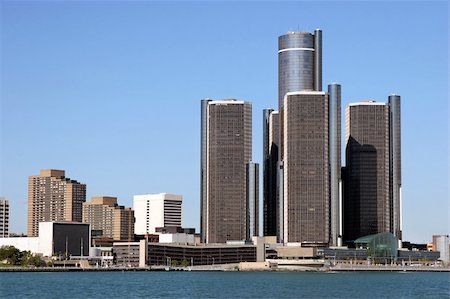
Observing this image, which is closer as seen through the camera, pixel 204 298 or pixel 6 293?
pixel 204 298

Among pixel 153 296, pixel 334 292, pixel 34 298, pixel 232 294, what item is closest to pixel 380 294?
pixel 334 292

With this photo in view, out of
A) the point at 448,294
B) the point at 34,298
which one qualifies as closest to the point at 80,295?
the point at 34,298

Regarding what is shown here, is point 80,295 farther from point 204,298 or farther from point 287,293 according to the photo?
point 287,293

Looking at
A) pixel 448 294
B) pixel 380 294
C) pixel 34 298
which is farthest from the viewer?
pixel 380 294

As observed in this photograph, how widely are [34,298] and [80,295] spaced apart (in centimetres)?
917

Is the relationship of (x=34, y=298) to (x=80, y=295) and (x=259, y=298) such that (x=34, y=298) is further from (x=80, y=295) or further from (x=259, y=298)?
(x=259, y=298)

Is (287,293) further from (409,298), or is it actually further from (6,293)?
(6,293)

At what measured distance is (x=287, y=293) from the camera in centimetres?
13738

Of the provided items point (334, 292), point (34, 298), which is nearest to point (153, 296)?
point (34, 298)

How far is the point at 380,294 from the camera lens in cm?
13888

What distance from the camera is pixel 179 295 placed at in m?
133

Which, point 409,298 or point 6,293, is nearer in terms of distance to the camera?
point 409,298

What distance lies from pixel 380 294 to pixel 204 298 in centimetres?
2737

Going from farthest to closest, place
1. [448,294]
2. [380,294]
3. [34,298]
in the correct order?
[380,294], [448,294], [34,298]
